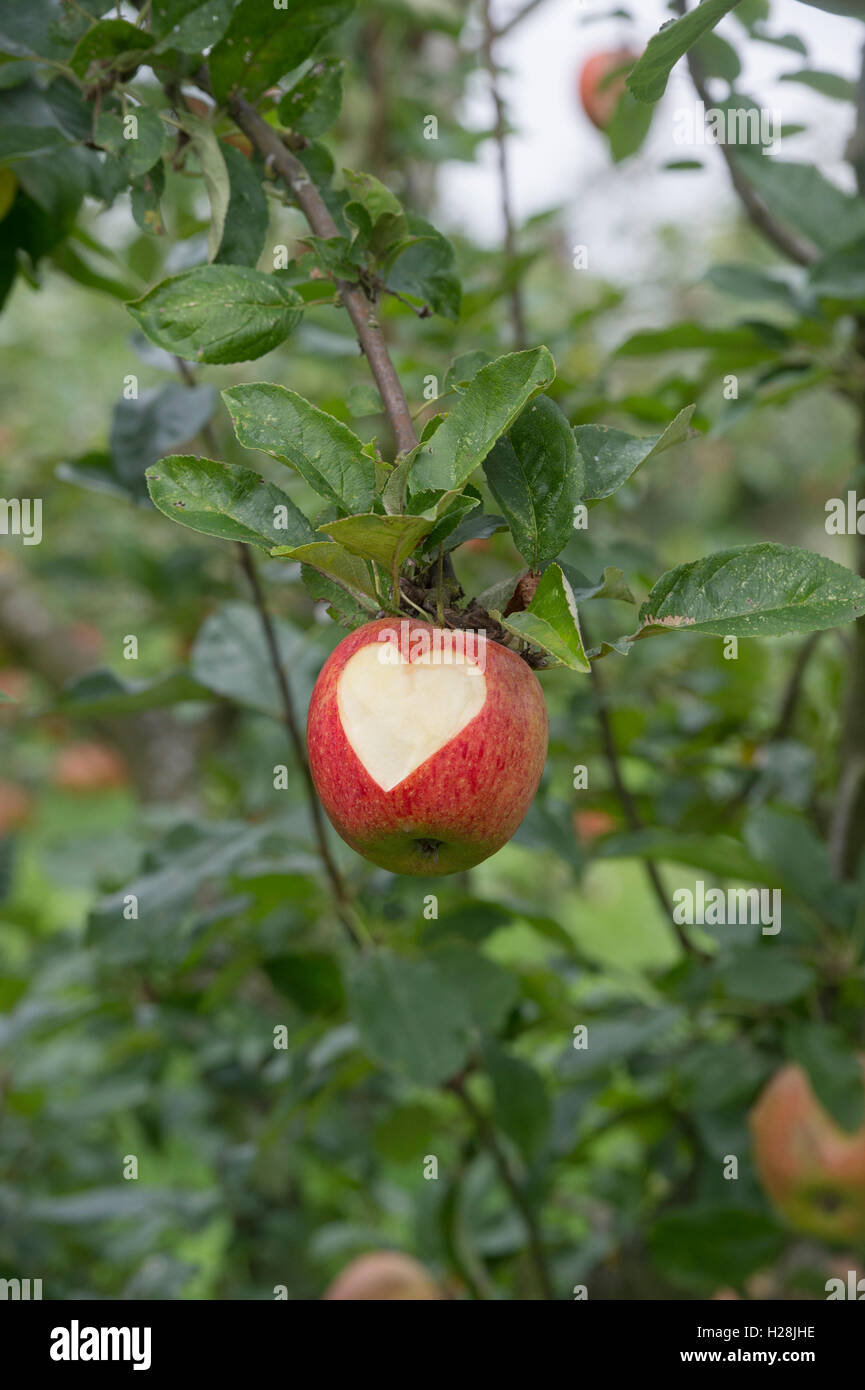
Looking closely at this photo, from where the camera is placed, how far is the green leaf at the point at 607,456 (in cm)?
39

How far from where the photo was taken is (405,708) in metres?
0.35

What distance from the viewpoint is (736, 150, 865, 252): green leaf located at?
31.4 inches

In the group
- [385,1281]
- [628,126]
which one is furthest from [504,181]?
[385,1281]

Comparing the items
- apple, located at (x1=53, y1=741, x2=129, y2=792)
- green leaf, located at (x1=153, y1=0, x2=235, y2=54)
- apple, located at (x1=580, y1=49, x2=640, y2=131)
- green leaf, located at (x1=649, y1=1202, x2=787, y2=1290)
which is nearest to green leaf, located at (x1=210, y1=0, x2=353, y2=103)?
green leaf, located at (x1=153, y1=0, x2=235, y2=54)

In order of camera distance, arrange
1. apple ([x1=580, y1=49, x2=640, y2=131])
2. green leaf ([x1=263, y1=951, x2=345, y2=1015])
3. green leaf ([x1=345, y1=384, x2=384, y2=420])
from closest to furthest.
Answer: green leaf ([x1=345, y1=384, x2=384, y2=420])
green leaf ([x1=263, y1=951, x2=345, y2=1015])
apple ([x1=580, y1=49, x2=640, y2=131])

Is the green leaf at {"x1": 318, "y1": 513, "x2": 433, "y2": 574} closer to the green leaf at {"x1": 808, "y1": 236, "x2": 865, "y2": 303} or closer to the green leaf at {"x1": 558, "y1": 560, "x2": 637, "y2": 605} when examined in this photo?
the green leaf at {"x1": 558, "y1": 560, "x2": 637, "y2": 605}

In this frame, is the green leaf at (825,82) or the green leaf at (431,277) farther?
the green leaf at (825,82)

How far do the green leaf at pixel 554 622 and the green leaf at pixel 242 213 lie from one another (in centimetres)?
23

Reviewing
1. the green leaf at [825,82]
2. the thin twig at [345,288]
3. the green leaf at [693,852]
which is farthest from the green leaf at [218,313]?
the green leaf at [825,82]

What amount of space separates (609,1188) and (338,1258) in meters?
0.39

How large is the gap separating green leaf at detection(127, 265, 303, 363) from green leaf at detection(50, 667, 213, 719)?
37 centimetres

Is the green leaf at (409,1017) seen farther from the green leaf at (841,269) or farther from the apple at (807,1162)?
the green leaf at (841,269)

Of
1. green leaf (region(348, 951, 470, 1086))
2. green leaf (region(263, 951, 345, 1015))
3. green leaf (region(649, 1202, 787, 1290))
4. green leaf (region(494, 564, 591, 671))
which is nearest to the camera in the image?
green leaf (region(494, 564, 591, 671))

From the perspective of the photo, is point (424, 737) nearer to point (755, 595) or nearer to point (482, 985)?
point (755, 595)
